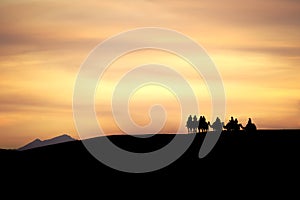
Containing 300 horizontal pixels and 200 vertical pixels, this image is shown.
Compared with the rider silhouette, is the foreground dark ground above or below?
below

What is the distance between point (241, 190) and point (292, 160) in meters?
13.6

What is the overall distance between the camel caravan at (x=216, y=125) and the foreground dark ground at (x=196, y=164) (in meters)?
8.98

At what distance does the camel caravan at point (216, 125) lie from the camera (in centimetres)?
9950

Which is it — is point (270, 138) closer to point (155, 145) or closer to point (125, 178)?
point (155, 145)

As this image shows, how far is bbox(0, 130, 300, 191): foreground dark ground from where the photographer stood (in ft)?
213

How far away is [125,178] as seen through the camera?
67062mm

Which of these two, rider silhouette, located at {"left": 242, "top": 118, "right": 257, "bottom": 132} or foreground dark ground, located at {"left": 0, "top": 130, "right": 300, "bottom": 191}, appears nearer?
foreground dark ground, located at {"left": 0, "top": 130, "right": 300, "bottom": 191}

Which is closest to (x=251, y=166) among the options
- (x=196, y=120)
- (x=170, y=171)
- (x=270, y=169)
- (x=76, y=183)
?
(x=270, y=169)

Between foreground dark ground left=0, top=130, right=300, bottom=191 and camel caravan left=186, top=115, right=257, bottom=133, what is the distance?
29.5ft

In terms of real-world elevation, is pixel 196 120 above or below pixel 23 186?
above

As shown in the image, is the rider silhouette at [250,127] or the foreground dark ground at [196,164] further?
the rider silhouette at [250,127]

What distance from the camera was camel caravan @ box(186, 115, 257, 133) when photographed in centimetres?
9950

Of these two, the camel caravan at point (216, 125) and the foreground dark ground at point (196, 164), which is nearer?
the foreground dark ground at point (196, 164)

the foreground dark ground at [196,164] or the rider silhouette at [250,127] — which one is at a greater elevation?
the rider silhouette at [250,127]
